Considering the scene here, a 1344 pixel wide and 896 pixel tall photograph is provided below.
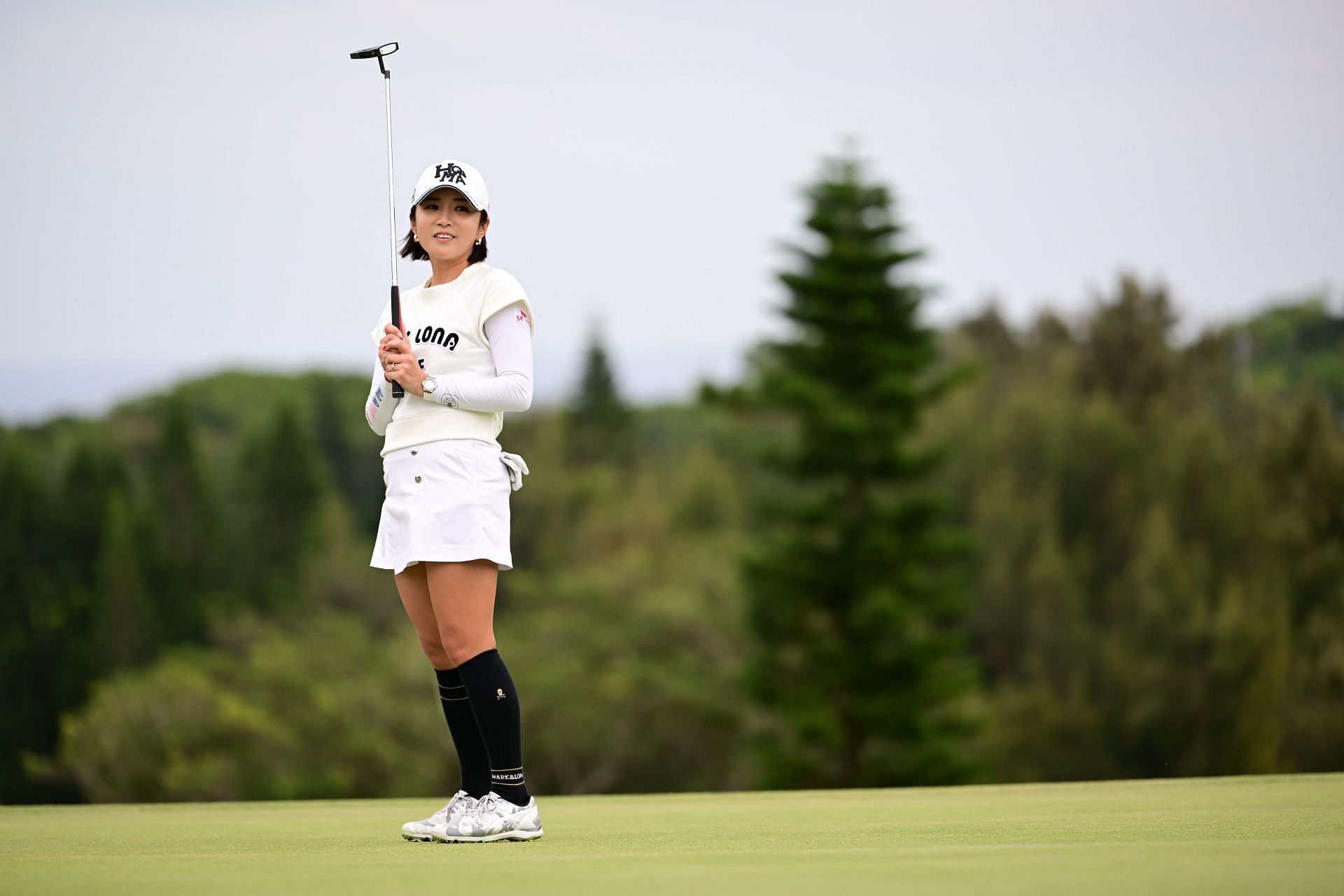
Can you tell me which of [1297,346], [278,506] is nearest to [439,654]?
[278,506]

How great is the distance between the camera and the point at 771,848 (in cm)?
423

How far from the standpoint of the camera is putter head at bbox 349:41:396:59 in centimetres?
510

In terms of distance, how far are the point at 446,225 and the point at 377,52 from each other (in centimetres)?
67

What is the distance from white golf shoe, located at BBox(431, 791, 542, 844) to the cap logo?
5.33 ft

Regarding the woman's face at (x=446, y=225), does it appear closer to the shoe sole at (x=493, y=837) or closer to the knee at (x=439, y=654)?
the knee at (x=439, y=654)

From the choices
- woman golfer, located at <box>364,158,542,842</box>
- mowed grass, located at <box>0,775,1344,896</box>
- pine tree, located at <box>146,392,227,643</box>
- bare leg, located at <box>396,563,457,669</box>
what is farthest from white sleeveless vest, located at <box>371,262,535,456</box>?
pine tree, located at <box>146,392,227,643</box>

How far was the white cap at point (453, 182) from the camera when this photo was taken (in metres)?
4.73

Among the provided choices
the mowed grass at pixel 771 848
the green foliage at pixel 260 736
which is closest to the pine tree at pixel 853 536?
the green foliage at pixel 260 736

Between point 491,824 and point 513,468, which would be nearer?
point 491,824

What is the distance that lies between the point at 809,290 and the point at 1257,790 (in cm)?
2450

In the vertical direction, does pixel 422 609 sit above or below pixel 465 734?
above

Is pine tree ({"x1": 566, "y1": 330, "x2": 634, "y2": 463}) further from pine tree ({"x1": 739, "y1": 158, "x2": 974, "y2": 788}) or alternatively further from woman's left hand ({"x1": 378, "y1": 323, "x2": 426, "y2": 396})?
woman's left hand ({"x1": 378, "y1": 323, "x2": 426, "y2": 396})

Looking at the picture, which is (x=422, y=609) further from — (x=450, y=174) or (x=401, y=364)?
(x=450, y=174)

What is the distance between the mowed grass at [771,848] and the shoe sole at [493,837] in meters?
0.05
